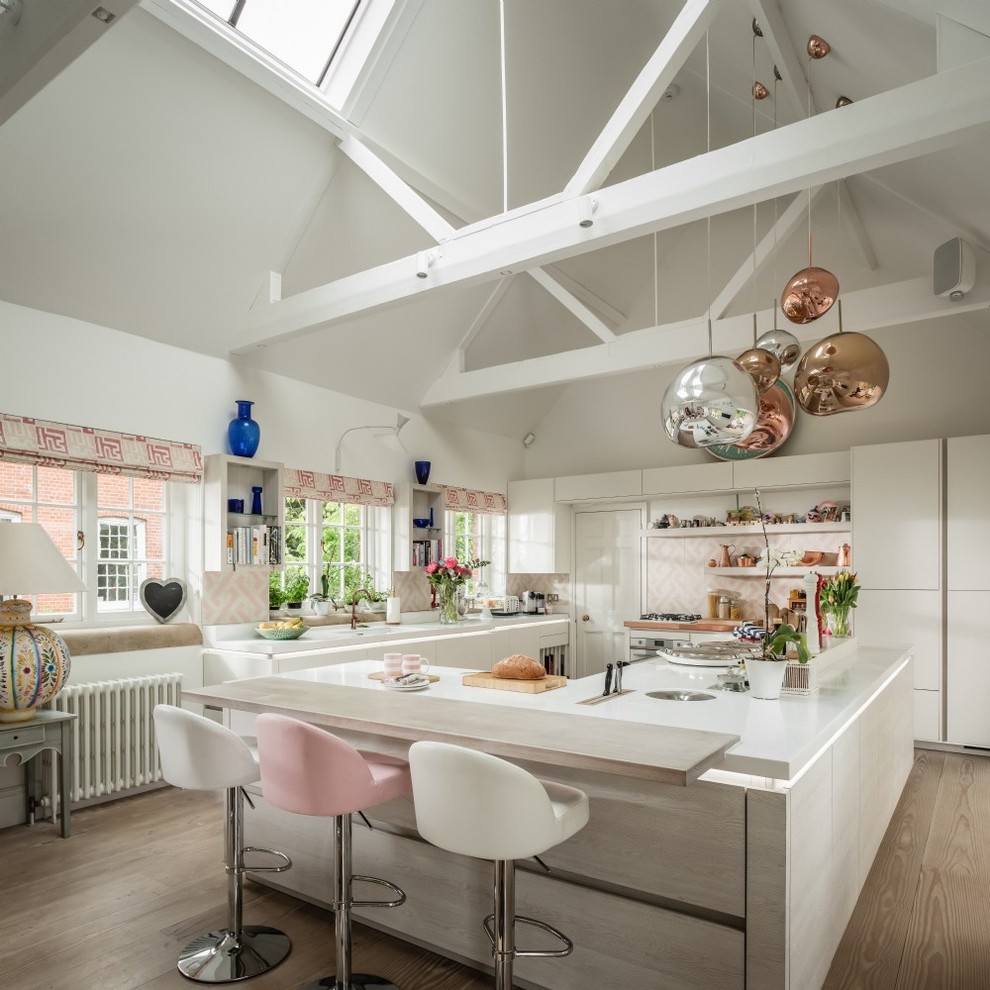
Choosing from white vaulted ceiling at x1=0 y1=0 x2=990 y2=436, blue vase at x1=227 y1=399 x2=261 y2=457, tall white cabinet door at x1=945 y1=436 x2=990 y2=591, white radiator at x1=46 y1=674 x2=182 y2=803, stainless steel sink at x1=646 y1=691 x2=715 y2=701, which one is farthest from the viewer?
tall white cabinet door at x1=945 y1=436 x2=990 y2=591

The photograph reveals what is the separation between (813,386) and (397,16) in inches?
121

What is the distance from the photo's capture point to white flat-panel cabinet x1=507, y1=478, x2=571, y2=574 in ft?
24.8

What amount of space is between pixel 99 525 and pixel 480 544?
3928 mm

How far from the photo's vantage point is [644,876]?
83.4 inches

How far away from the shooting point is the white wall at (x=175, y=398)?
4.04 meters

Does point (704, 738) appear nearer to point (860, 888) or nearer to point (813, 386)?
point (813, 386)

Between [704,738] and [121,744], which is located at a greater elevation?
[704,738]

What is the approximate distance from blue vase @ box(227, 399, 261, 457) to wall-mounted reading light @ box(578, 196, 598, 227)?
2.70 metres

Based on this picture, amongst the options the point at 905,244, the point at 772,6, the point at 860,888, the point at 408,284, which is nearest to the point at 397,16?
the point at 408,284

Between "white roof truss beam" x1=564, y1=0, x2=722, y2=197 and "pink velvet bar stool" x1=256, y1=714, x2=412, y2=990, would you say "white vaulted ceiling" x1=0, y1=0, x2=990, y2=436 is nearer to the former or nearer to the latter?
"white roof truss beam" x1=564, y1=0, x2=722, y2=197

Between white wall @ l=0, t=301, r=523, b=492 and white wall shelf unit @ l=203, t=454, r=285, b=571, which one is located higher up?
white wall @ l=0, t=301, r=523, b=492

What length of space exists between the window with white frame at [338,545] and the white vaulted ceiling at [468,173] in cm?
96

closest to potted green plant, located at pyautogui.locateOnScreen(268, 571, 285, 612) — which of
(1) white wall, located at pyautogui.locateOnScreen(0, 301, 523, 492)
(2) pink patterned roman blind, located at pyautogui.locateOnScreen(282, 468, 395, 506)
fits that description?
(2) pink patterned roman blind, located at pyautogui.locateOnScreen(282, 468, 395, 506)

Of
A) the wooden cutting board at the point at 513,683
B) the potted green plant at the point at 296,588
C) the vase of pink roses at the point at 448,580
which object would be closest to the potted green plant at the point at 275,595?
the potted green plant at the point at 296,588
